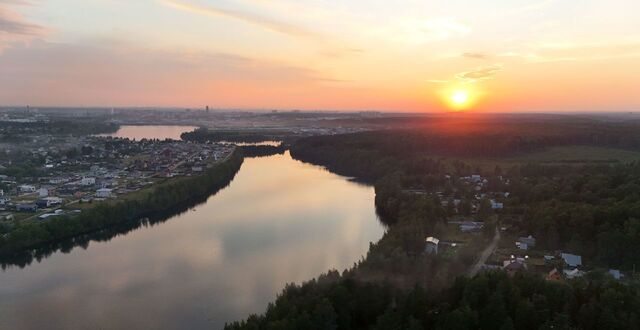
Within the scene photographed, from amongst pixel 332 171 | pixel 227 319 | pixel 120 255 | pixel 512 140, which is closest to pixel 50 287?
pixel 120 255

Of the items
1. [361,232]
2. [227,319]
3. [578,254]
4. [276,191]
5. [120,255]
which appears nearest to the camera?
[227,319]

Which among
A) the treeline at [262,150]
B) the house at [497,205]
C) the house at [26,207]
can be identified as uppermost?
the house at [497,205]

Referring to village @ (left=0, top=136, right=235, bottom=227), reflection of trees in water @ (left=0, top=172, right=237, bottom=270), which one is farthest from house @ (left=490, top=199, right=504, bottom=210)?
village @ (left=0, top=136, right=235, bottom=227)

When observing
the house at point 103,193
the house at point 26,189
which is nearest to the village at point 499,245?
the house at point 103,193

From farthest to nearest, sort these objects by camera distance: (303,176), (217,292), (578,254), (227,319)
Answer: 1. (303,176)
2. (578,254)
3. (217,292)
4. (227,319)

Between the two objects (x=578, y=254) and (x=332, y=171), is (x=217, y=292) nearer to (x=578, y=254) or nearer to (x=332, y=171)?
(x=578, y=254)

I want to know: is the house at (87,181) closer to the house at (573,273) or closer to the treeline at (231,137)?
the house at (573,273)

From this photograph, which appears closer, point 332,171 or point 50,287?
point 50,287

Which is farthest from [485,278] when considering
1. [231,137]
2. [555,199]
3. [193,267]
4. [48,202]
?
[231,137]
